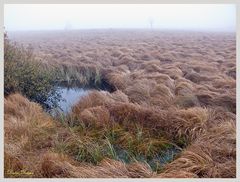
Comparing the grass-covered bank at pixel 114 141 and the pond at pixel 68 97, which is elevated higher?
the pond at pixel 68 97

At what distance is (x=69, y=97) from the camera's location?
3.94 m

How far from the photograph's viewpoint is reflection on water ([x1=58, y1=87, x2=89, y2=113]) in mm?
3922

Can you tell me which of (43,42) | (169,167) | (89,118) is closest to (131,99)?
(89,118)

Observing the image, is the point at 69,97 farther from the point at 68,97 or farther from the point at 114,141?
the point at 114,141

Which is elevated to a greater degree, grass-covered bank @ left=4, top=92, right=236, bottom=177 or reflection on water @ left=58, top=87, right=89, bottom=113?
reflection on water @ left=58, top=87, right=89, bottom=113

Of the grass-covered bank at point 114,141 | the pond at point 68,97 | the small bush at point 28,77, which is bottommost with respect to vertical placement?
the grass-covered bank at point 114,141

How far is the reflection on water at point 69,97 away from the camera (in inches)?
154

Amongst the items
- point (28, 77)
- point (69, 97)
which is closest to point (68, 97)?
point (69, 97)

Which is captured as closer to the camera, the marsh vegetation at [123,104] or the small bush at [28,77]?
the marsh vegetation at [123,104]

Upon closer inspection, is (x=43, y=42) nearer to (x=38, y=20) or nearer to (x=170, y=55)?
(x=38, y=20)

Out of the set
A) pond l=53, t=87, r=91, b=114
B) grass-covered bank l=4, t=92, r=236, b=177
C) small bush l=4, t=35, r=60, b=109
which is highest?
small bush l=4, t=35, r=60, b=109

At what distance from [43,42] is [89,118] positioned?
2.65 feet

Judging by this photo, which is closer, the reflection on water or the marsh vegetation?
the marsh vegetation

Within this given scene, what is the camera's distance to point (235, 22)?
3773 mm
